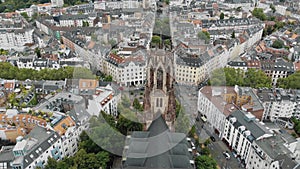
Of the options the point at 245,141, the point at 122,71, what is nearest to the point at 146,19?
the point at 122,71

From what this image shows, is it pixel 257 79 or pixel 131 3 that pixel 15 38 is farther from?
pixel 257 79

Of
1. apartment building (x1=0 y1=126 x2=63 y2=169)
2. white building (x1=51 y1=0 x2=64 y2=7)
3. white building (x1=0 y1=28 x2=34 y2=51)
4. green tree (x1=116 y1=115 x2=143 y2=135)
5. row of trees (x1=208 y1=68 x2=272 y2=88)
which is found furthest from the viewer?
white building (x1=51 y1=0 x2=64 y2=7)

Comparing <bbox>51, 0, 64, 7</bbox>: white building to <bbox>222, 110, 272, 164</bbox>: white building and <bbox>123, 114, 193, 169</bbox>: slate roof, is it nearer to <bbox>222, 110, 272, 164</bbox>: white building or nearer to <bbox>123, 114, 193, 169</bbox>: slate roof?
<bbox>222, 110, 272, 164</bbox>: white building

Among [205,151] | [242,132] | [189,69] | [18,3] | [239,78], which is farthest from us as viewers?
[18,3]

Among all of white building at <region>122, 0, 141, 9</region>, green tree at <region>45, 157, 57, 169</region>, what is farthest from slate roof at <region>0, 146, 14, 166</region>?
white building at <region>122, 0, 141, 9</region>

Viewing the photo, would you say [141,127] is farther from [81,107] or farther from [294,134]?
[294,134]

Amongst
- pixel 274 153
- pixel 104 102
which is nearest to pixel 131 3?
pixel 104 102
